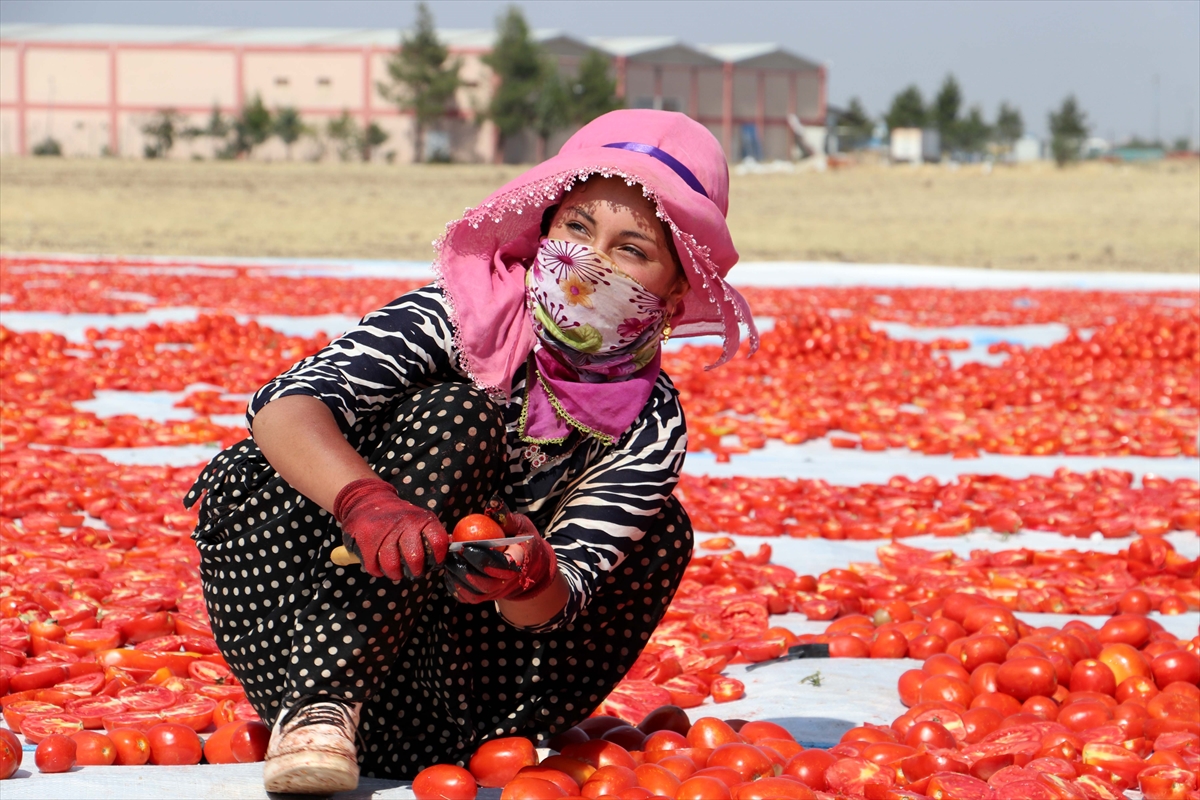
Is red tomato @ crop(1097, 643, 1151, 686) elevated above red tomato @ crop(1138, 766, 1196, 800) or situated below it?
above

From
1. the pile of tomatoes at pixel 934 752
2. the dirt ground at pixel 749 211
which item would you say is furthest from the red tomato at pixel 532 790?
the dirt ground at pixel 749 211

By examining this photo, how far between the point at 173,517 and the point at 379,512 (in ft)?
8.23

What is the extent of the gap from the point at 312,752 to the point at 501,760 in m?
0.35

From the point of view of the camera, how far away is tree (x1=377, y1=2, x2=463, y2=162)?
5144cm

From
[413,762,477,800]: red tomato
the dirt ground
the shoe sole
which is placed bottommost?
[413,762,477,800]: red tomato

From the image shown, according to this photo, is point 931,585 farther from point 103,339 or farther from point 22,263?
point 22,263

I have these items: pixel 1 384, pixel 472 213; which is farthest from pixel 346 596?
pixel 1 384

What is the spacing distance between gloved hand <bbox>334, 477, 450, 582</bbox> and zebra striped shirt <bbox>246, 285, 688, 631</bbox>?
24cm

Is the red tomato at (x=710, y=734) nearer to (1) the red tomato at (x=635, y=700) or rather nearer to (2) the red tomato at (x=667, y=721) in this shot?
(2) the red tomato at (x=667, y=721)

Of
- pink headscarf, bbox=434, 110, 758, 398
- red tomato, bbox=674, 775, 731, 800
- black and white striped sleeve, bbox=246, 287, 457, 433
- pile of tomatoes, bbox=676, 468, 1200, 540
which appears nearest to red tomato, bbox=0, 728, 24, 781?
black and white striped sleeve, bbox=246, 287, 457, 433

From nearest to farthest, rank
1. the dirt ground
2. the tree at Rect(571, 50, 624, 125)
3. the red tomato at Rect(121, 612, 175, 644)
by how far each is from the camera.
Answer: the red tomato at Rect(121, 612, 175, 644)
the dirt ground
the tree at Rect(571, 50, 624, 125)

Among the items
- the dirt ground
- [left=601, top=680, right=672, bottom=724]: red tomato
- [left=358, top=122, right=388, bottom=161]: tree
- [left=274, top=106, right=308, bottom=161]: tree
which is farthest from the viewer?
[left=358, top=122, right=388, bottom=161]: tree

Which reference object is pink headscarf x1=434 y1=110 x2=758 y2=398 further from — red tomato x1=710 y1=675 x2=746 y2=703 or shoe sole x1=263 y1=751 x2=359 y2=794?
red tomato x1=710 y1=675 x2=746 y2=703

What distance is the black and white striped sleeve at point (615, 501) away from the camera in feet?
6.33
